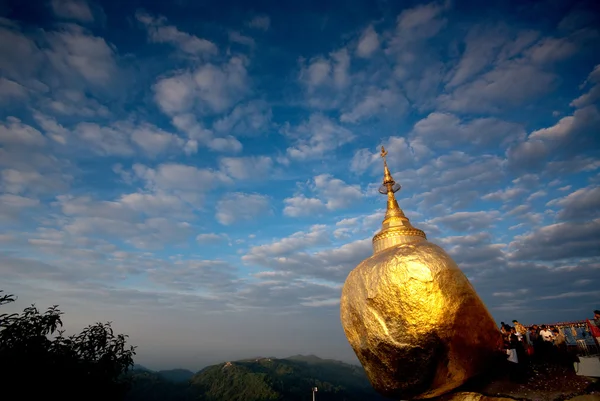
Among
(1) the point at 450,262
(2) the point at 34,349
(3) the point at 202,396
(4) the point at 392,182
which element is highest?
(4) the point at 392,182

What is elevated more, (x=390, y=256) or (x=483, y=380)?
(x=390, y=256)

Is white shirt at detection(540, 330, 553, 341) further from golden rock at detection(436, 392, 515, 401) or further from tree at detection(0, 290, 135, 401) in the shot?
tree at detection(0, 290, 135, 401)

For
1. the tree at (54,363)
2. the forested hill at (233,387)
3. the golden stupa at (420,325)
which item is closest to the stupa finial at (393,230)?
the golden stupa at (420,325)

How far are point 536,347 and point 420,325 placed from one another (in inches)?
158

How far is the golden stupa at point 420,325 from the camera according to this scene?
8.25 m

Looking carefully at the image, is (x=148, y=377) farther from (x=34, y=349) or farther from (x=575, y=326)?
(x=575, y=326)

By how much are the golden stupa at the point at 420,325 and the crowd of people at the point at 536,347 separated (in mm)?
454

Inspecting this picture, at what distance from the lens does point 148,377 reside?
326 ft

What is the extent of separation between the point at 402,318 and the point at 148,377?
116390mm

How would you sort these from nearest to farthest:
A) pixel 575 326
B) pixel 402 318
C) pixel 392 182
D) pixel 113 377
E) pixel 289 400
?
pixel 402 318, pixel 575 326, pixel 113 377, pixel 392 182, pixel 289 400

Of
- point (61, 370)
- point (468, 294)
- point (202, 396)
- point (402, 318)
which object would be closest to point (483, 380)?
point (468, 294)

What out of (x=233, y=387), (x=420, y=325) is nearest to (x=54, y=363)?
(x=420, y=325)

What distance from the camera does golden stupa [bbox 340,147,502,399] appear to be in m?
8.25

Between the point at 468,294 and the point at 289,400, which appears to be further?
the point at 289,400
